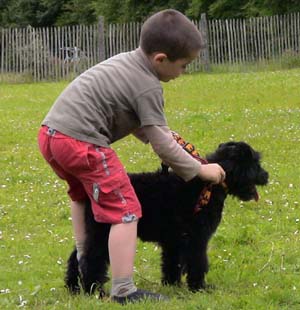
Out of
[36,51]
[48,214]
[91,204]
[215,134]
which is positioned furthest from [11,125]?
[36,51]

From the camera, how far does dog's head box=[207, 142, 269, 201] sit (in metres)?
5.23

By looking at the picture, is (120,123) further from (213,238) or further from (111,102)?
(213,238)

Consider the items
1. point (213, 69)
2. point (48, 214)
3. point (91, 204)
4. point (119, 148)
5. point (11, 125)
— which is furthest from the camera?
point (213, 69)

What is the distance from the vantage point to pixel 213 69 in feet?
93.2

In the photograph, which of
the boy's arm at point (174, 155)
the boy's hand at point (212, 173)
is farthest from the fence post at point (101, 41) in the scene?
the boy's arm at point (174, 155)

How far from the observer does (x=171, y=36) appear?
4.42m

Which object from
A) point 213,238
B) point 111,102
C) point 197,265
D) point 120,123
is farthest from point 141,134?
point 213,238

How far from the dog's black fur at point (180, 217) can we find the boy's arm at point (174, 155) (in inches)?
12.6

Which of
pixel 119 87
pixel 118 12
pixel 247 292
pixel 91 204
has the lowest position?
pixel 118 12

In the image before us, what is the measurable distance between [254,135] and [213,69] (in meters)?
17.1

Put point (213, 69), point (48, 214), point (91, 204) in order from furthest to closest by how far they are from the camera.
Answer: point (213, 69)
point (48, 214)
point (91, 204)

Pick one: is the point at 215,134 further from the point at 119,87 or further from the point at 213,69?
the point at 213,69

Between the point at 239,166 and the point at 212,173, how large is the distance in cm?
47

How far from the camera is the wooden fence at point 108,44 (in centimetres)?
2856
